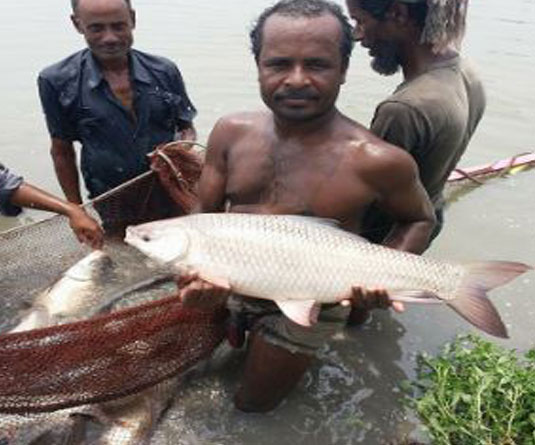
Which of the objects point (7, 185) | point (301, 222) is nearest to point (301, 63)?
point (301, 222)

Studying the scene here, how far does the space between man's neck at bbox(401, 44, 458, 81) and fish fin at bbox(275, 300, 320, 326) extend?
1.60 meters

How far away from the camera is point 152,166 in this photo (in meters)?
4.96

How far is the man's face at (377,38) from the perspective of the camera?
12.7 ft

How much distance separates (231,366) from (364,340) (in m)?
1.01

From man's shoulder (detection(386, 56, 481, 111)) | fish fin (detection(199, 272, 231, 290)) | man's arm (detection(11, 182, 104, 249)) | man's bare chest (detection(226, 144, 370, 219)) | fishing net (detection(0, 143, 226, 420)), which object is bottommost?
fishing net (detection(0, 143, 226, 420))

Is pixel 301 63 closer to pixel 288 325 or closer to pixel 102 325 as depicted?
pixel 288 325

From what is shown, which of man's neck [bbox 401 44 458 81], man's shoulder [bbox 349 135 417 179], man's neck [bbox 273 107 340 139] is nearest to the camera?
man's shoulder [bbox 349 135 417 179]

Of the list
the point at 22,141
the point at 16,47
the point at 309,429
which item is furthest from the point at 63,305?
the point at 16,47

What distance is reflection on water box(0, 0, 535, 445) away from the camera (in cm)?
410

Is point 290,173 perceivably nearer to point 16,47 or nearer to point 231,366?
point 231,366

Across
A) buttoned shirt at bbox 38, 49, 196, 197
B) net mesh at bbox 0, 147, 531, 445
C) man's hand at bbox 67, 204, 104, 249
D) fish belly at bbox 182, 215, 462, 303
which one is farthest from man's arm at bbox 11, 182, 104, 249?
fish belly at bbox 182, 215, 462, 303

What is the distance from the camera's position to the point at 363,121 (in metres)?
10.0

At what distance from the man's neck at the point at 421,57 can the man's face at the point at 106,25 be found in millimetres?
2011

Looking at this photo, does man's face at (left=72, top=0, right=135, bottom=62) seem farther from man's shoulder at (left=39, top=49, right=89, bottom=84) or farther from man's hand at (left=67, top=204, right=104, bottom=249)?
man's hand at (left=67, top=204, right=104, bottom=249)
